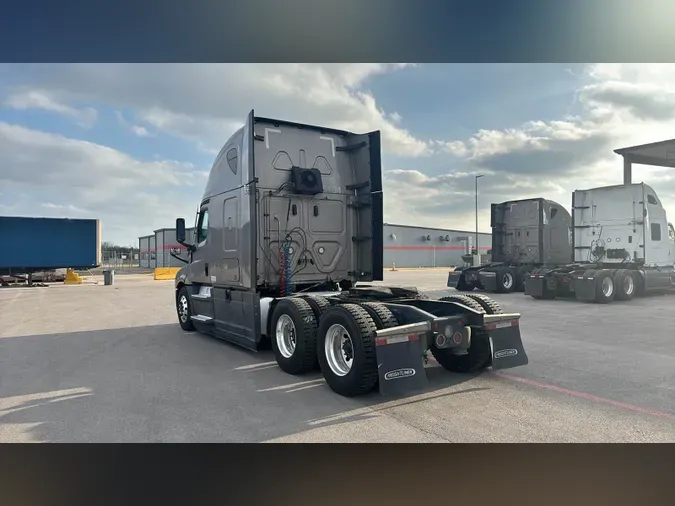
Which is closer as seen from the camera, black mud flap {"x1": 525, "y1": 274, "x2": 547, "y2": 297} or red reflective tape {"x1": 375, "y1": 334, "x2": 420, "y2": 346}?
red reflective tape {"x1": 375, "y1": 334, "x2": 420, "y2": 346}

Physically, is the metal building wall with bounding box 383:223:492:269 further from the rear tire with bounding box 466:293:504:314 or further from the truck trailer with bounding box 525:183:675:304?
the rear tire with bounding box 466:293:504:314

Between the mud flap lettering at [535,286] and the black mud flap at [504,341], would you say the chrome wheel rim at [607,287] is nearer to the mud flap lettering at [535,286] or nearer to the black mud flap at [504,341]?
the mud flap lettering at [535,286]

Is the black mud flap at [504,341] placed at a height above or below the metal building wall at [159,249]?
below

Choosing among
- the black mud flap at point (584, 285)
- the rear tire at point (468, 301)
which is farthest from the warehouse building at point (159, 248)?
the rear tire at point (468, 301)

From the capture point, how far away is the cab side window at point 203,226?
919 cm

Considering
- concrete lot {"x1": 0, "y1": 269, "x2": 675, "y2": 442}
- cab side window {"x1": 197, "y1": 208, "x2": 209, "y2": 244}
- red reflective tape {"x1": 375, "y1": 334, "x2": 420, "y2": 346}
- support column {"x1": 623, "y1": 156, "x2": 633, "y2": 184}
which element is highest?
support column {"x1": 623, "y1": 156, "x2": 633, "y2": 184}

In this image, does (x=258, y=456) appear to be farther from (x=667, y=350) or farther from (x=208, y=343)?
(x=667, y=350)

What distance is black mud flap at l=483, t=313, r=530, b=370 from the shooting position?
5.80m

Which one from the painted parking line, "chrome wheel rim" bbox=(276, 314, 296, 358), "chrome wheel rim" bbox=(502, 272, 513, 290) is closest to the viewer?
the painted parking line

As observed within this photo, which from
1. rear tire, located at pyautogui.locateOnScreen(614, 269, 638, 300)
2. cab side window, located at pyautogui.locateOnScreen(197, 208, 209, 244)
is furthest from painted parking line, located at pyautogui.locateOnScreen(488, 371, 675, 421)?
rear tire, located at pyautogui.locateOnScreen(614, 269, 638, 300)

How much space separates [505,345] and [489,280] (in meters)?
14.0

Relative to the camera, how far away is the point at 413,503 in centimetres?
324

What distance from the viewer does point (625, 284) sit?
15984mm
